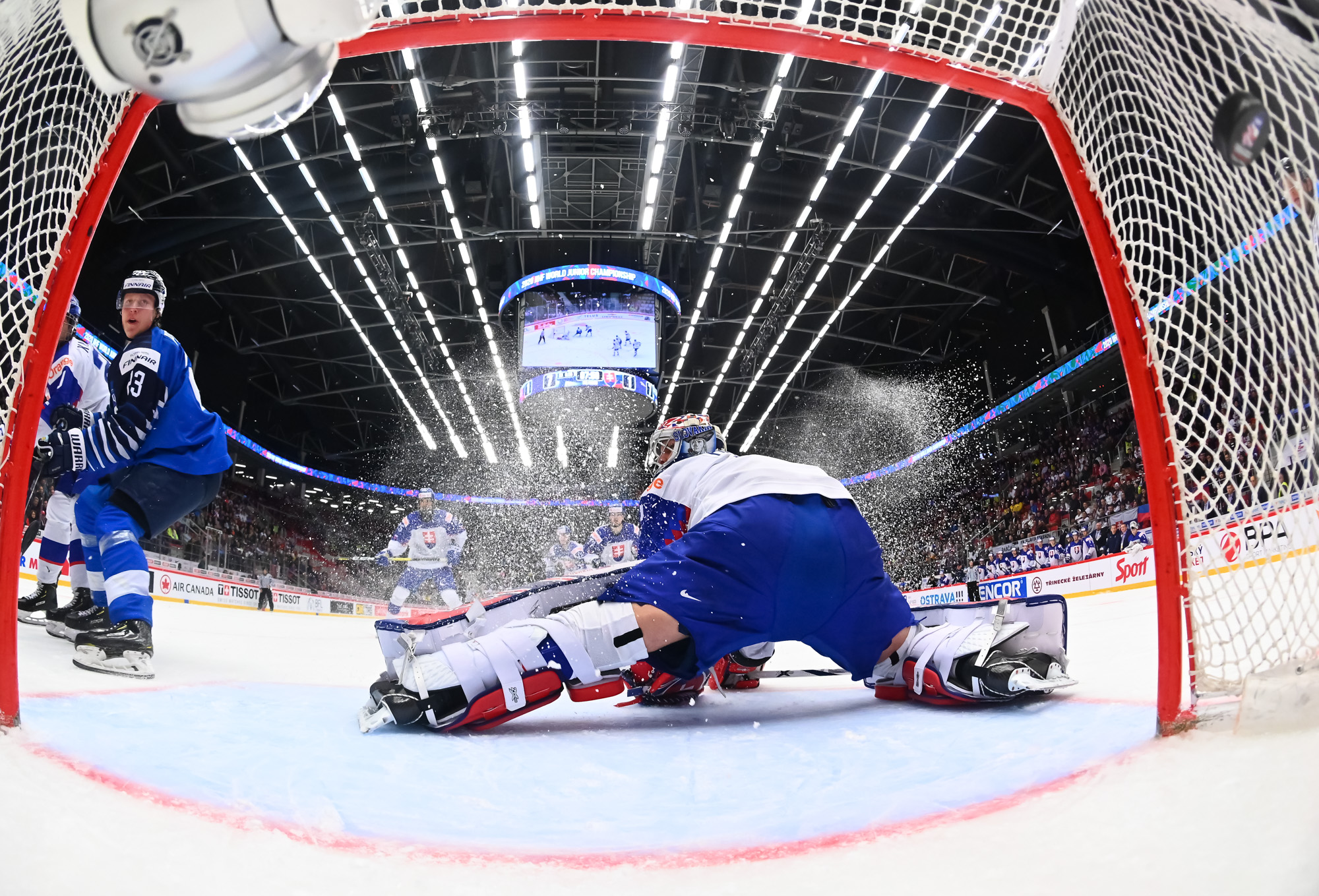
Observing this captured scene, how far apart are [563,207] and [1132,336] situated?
40.9 ft

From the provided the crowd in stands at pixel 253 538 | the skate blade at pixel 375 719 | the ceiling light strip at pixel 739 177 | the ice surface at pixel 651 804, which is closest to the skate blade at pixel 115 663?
the ice surface at pixel 651 804

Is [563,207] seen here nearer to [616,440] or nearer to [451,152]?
[451,152]

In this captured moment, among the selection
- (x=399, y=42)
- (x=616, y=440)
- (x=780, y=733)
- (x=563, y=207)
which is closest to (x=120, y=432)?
(x=399, y=42)

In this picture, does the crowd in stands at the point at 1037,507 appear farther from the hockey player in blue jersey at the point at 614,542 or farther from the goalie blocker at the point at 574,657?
the goalie blocker at the point at 574,657

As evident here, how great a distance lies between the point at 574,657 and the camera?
1.74 metres

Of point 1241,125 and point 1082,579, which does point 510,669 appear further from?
point 1082,579

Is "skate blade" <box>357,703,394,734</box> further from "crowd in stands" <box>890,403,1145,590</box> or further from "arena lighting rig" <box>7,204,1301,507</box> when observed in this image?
"crowd in stands" <box>890,403,1145,590</box>

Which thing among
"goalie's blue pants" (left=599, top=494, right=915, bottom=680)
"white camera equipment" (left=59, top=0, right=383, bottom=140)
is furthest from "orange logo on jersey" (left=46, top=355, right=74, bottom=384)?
"white camera equipment" (left=59, top=0, right=383, bottom=140)

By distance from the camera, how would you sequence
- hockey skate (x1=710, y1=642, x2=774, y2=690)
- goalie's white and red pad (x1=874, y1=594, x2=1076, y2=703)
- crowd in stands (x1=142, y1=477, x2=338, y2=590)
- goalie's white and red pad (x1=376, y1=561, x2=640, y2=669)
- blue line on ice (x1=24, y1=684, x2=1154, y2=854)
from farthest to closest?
crowd in stands (x1=142, y1=477, x2=338, y2=590) < hockey skate (x1=710, y1=642, x2=774, y2=690) < goalie's white and red pad (x1=376, y1=561, x2=640, y2=669) < goalie's white and red pad (x1=874, y1=594, x2=1076, y2=703) < blue line on ice (x1=24, y1=684, x2=1154, y2=854)

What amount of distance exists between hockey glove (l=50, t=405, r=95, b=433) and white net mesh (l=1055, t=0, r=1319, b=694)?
328 cm

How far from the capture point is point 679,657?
1.82m

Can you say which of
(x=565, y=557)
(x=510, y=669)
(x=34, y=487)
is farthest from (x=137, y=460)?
(x=565, y=557)

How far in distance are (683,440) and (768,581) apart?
0.81m

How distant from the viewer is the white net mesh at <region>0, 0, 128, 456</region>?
1374mm
